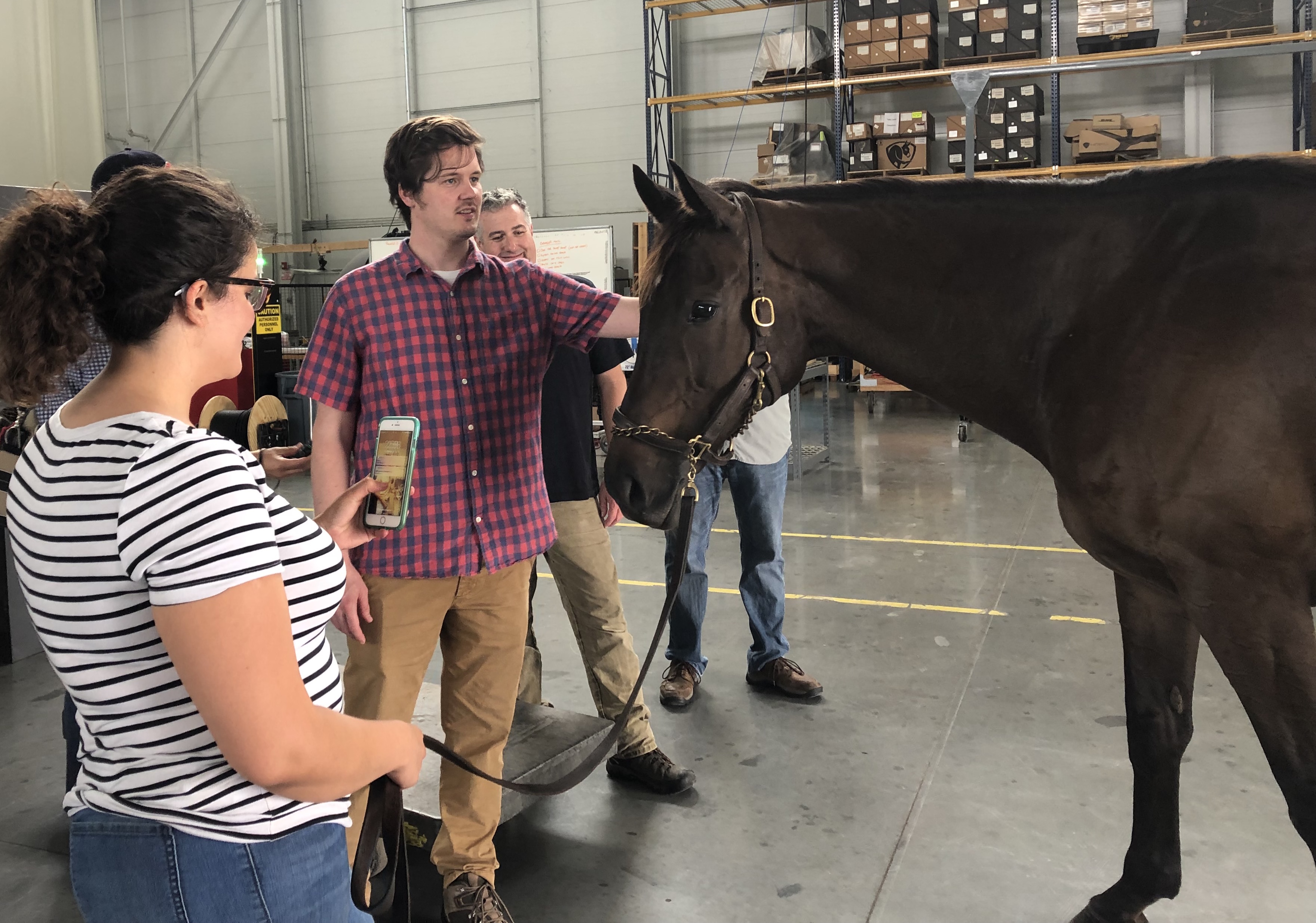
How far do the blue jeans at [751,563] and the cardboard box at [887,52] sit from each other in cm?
864

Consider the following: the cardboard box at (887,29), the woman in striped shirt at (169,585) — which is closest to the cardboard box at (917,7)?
the cardboard box at (887,29)

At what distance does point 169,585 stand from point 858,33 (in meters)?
11.6

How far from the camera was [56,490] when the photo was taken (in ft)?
3.47

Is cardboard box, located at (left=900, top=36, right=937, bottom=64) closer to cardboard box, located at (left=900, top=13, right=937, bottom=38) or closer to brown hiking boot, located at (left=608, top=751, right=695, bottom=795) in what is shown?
cardboard box, located at (left=900, top=13, right=937, bottom=38)

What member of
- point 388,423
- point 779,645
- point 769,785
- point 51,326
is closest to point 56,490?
point 51,326

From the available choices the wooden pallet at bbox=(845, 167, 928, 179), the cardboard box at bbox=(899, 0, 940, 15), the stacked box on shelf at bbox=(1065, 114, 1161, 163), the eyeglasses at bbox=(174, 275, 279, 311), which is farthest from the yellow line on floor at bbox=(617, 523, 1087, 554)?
the cardboard box at bbox=(899, 0, 940, 15)

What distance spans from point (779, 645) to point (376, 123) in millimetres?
13499

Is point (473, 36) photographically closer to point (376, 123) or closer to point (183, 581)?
point (376, 123)

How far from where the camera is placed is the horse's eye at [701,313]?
198cm

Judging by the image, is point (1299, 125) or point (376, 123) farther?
point (376, 123)

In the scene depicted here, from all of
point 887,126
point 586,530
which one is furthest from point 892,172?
point 586,530

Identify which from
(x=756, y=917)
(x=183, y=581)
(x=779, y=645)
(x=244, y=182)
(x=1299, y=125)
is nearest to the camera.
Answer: (x=183, y=581)

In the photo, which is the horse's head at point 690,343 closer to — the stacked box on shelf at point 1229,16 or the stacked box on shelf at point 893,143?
the stacked box on shelf at point 893,143

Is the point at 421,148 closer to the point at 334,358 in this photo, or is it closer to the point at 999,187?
the point at 334,358
